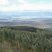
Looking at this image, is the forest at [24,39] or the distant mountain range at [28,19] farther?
the distant mountain range at [28,19]

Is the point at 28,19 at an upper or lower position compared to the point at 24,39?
upper

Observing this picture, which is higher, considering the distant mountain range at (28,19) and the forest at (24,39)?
the distant mountain range at (28,19)

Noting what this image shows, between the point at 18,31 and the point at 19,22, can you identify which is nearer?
the point at 18,31

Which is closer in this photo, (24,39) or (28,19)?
(24,39)

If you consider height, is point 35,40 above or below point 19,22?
below

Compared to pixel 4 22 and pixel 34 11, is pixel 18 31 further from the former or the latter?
pixel 34 11

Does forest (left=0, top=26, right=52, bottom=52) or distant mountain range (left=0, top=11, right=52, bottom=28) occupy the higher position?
distant mountain range (left=0, top=11, right=52, bottom=28)

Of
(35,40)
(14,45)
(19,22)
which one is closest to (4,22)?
(19,22)

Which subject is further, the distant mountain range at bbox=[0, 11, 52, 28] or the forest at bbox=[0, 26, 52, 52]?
the distant mountain range at bbox=[0, 11, 52, 28]
